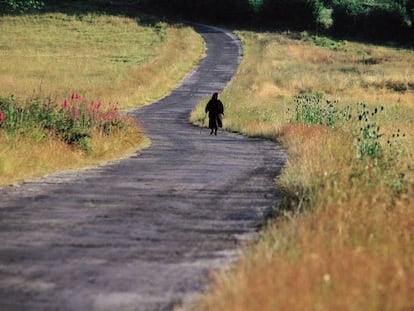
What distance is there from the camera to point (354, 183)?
916cm

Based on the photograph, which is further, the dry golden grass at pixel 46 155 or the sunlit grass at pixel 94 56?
the sunlit grass at pixel 94 56

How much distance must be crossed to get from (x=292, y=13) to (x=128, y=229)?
8043cm

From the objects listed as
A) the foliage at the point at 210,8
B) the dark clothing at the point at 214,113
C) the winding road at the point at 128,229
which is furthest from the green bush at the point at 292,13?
the winding road at the point at 128,229

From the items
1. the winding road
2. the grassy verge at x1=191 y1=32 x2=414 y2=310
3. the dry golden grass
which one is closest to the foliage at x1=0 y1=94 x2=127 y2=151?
the dry golden grass

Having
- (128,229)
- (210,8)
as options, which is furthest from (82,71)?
(128,229)

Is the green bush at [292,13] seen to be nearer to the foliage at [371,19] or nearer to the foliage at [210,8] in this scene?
the foliage at [210,8]

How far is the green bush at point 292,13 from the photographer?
279 ft

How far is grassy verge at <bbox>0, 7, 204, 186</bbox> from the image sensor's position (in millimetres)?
15641

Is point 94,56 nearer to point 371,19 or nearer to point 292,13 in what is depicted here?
point 292,13

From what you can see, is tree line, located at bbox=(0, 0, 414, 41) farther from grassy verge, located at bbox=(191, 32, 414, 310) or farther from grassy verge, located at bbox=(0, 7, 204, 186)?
grassy verge, located at bbox=(191, 32, 414, 310)

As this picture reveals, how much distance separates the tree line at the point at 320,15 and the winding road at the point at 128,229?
6882 centimetres

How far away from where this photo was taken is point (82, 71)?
52.1 m

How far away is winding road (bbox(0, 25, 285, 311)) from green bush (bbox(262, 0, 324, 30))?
69792 mm

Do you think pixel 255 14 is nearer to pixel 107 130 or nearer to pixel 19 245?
pixel 107 130
